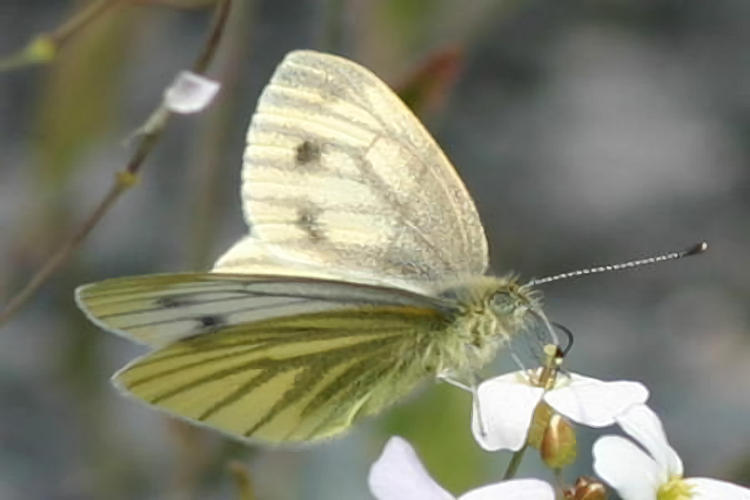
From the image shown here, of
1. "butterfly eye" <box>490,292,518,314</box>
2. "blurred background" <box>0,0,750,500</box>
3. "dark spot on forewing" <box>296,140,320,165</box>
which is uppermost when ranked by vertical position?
"dark spot on forewing" <box>296,140,320,165</box>

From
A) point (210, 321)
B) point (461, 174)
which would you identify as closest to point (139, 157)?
point (210, 321)

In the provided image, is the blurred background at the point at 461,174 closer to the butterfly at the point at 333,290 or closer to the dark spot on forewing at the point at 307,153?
the butterfly at the point at 333,290

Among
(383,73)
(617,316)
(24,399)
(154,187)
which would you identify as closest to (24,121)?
(154,187)

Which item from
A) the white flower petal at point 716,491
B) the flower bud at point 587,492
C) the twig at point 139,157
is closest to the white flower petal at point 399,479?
the flower bud at point 587,492

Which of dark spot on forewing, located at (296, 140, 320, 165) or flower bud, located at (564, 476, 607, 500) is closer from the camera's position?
flower bud, located at (564, 476, 607, 500)

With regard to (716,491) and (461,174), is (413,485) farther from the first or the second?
(461,174)

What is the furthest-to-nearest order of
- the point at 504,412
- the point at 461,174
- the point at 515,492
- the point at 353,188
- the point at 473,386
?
1. the point at 461,174
2. the point at 353,188
3. the point at 473,386
4. the point at 504,412
5. the point at 515,492

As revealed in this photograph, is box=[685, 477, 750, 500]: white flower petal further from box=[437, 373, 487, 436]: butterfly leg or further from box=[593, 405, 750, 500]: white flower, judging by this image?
box=[437, 373, 487, 436]: butterfly leg

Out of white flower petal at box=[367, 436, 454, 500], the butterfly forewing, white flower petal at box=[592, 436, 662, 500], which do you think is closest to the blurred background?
the butterfly forewing
